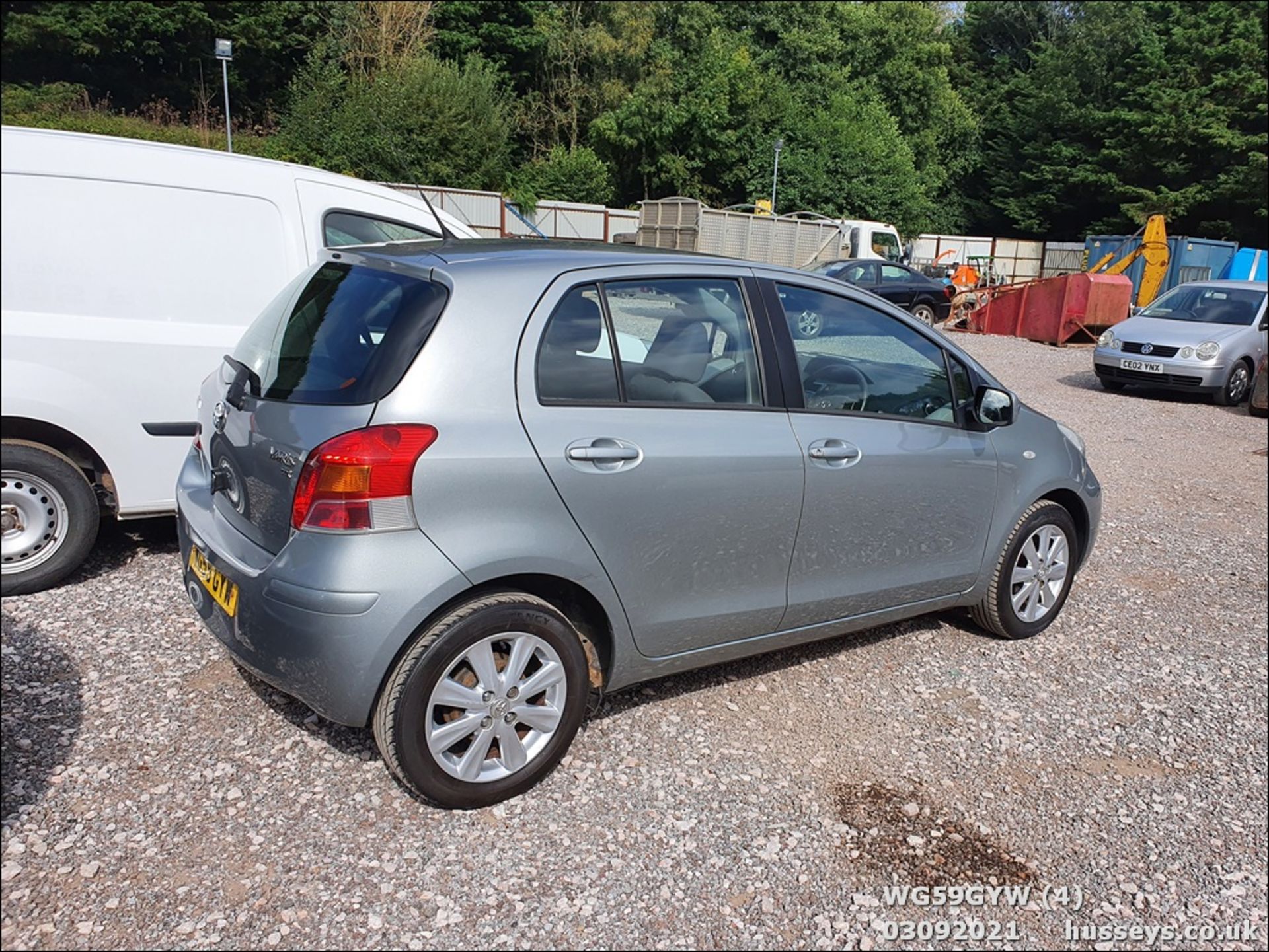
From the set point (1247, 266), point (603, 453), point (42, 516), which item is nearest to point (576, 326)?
point (603, 453)

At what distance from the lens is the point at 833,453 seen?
3592 mm

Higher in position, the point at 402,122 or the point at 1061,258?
the point at 402,122

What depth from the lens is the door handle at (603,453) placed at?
296 centimetres

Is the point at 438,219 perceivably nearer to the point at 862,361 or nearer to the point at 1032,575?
the point at 862,361

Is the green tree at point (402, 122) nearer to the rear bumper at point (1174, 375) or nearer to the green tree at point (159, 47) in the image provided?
the green tree at point (159, 47)

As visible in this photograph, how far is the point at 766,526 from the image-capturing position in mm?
3449

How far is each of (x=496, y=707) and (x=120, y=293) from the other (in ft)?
5.02

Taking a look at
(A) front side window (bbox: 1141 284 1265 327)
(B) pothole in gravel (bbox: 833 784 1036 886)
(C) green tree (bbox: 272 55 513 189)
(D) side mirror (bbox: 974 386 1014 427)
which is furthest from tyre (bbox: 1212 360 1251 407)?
(B) pothole in gravel (bbox: 833 784 1036 886)

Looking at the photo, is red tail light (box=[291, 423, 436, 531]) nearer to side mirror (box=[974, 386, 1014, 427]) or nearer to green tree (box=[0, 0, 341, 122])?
green tree (box=[0, 0, 341, 122])

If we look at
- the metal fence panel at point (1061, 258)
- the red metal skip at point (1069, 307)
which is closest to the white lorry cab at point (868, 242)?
the red metal skip at point (1069, 307)

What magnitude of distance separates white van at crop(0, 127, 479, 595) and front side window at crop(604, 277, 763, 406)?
3.64 feet

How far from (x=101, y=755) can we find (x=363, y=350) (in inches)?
61.1

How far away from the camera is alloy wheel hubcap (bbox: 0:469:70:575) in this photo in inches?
144

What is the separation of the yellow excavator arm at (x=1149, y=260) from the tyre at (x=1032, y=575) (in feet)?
64.6
